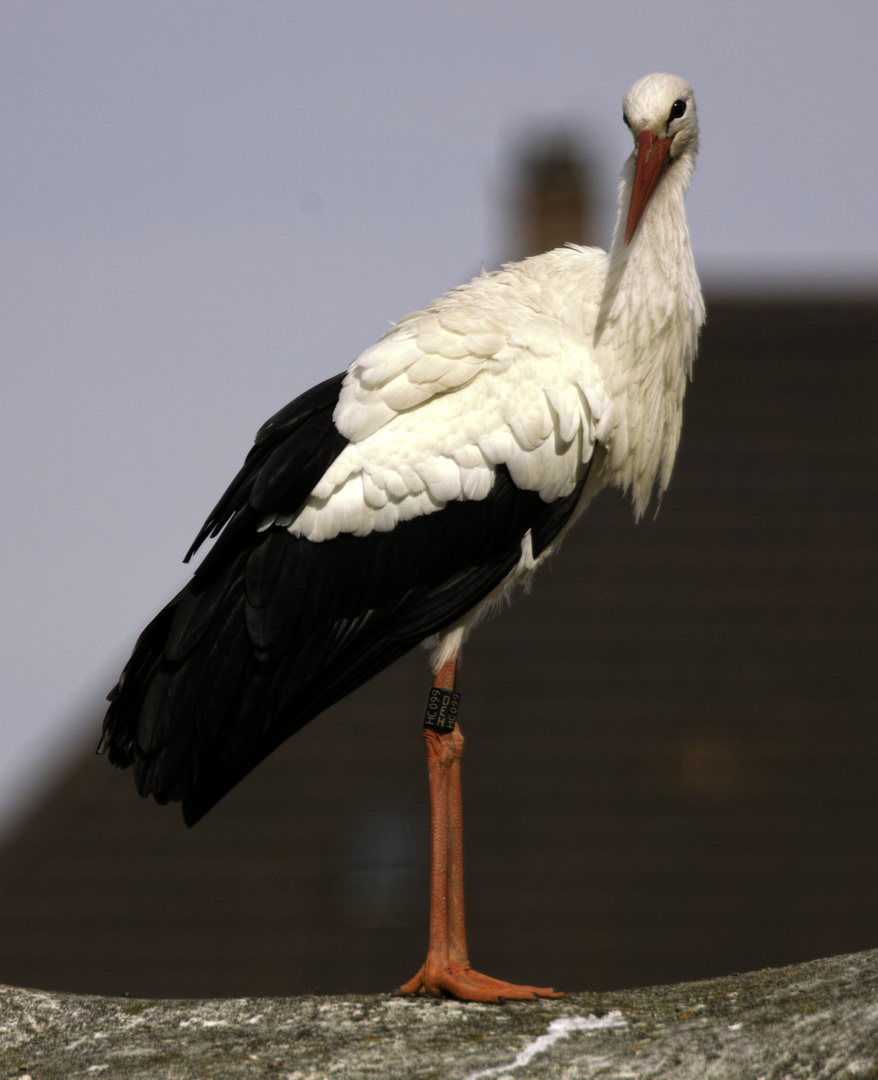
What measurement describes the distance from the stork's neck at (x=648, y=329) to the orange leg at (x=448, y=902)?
1.15m

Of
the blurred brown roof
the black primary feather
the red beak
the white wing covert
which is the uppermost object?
the red beak

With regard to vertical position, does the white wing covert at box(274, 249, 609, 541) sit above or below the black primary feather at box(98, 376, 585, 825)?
above

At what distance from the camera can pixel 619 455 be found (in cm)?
578

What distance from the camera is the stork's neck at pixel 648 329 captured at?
5727 mm

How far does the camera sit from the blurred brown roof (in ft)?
44.4

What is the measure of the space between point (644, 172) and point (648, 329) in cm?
62

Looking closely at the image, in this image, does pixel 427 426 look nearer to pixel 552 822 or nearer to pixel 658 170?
pixel 658 170

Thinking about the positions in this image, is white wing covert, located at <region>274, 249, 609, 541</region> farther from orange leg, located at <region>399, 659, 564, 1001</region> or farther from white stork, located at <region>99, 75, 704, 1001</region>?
orange leg, located at <region>399, 659, 564, 1001</region>

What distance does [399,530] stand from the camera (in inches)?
219

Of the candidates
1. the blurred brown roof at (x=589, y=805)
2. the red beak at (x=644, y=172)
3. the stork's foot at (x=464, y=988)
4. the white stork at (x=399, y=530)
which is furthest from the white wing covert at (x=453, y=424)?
the blurred brown roof at (x=589, y=805)

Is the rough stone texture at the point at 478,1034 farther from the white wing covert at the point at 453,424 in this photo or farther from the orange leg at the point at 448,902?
the white wing covert at the point at 453,424

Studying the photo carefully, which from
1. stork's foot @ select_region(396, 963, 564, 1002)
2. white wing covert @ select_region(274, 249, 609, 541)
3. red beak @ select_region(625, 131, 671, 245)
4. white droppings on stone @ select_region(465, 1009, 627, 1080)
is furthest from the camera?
red beak @ select_region(625, 131, 671, 245)

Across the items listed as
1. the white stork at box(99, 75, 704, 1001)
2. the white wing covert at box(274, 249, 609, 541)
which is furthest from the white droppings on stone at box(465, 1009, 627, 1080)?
the white wing covert at box(274, 249, 609, 541)

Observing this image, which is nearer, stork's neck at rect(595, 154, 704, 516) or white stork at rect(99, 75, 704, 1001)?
white stork at rect(99, 75, 704, 1001)
